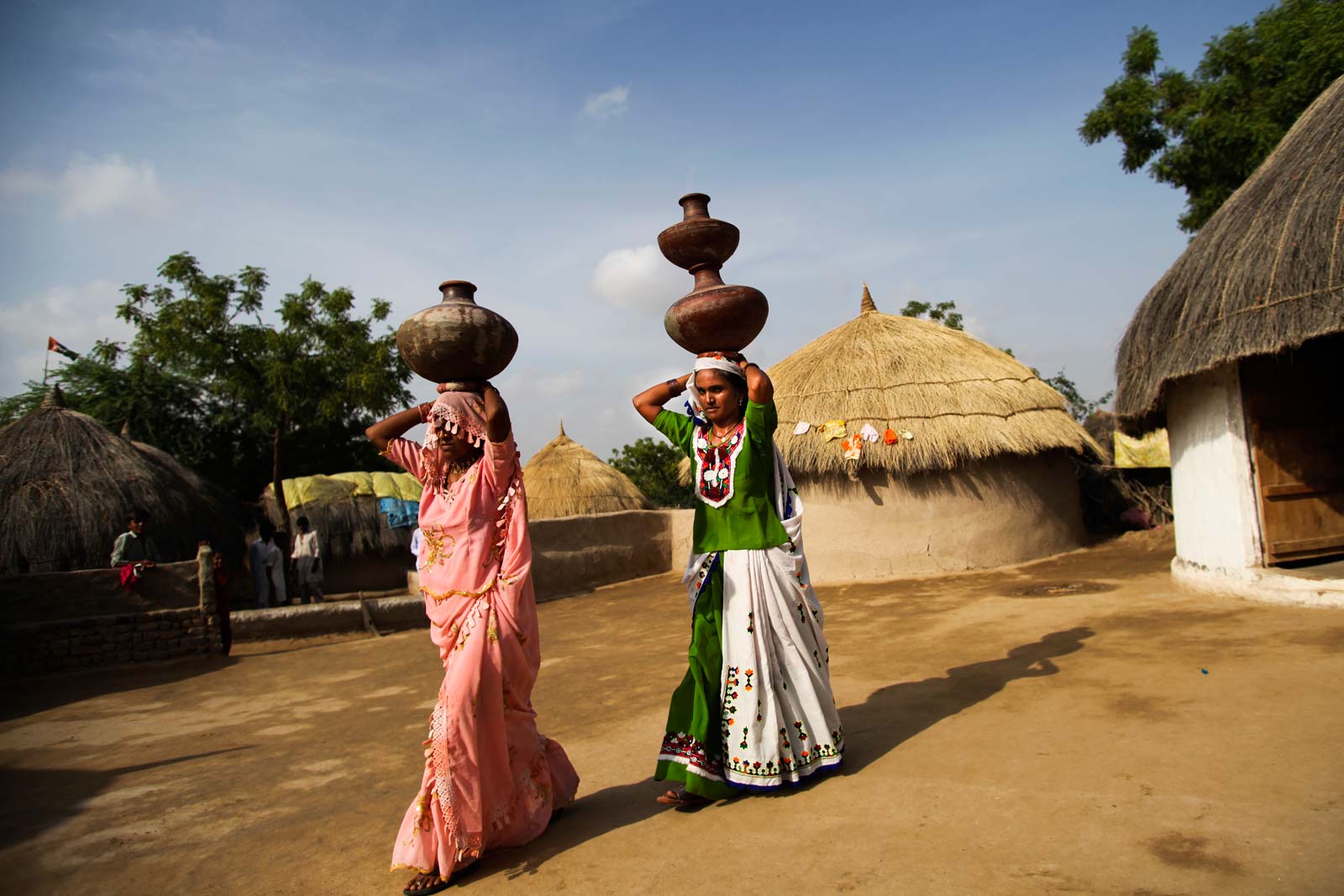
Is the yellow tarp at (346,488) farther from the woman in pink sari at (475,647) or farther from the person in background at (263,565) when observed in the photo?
the woman in pink sari at (475,647)

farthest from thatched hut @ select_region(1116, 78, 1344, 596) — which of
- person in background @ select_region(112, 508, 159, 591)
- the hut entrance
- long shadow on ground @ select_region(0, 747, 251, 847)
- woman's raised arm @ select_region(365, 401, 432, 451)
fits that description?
person in background @ select_region(112, 508, 159, 591)

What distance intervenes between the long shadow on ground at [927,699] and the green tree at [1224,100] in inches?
351

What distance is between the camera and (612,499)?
18828mm

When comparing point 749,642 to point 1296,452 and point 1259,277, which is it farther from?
point 1296,452

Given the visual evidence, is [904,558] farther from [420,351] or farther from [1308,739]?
[420,351]

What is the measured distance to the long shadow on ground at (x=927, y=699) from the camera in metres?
3.81

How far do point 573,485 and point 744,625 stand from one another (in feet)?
51.2

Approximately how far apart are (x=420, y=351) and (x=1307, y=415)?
7.43 m

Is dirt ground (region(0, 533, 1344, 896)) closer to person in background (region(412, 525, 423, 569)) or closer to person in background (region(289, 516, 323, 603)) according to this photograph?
person in background (region(412, 525, 423, 569))

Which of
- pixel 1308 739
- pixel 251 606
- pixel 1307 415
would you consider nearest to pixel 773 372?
pixel 1307 415

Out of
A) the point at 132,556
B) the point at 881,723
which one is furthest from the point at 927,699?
the point at 132,556

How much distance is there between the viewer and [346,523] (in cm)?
1482

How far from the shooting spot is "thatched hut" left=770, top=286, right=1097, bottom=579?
1076cm

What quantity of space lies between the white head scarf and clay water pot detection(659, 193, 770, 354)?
66 millimetres
